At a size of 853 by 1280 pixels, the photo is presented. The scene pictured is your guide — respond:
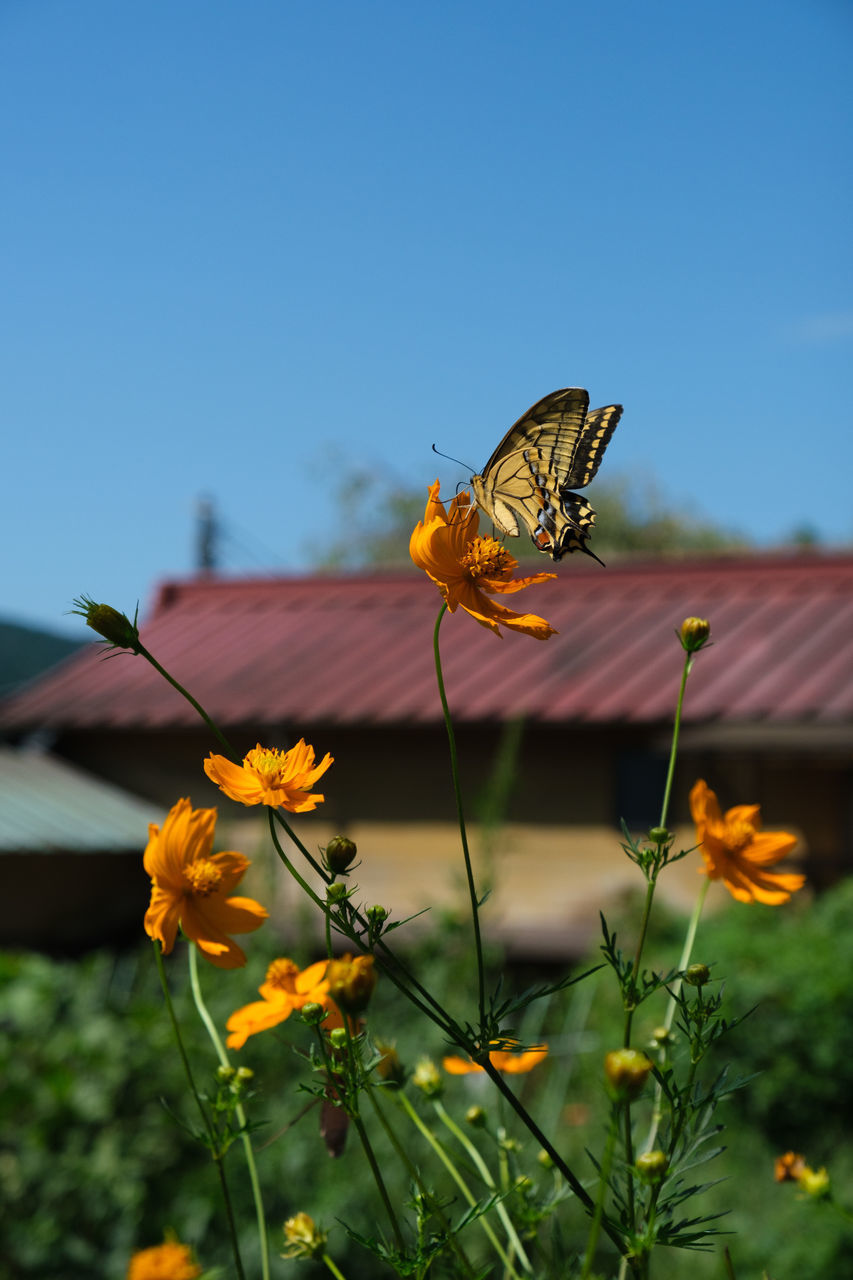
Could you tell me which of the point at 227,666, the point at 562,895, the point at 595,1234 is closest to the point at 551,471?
the point at 595,1234

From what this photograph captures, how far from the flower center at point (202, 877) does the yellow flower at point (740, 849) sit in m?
0.33

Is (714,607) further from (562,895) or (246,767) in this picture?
(246,767)

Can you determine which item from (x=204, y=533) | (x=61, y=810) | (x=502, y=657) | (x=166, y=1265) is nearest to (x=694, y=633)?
(x=166, y=1265)

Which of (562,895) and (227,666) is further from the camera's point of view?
(227,666)

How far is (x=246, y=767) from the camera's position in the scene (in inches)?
28.5

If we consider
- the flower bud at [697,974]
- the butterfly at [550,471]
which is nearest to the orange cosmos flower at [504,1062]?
the flower bud at [697,974]

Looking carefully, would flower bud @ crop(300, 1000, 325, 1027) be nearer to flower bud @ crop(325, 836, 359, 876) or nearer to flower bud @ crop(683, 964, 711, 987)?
flower bud @ crop(325, 836, 359, 876)

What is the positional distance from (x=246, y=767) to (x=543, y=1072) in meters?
5.01

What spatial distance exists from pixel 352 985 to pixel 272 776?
15 centimetres

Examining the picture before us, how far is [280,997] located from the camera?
81 centimetres

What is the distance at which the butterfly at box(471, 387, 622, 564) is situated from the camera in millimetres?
1080

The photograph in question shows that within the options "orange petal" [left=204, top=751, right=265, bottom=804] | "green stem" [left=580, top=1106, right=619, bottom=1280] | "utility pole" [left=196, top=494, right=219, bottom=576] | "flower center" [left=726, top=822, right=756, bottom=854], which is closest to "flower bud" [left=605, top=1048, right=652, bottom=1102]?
"green stem" [left=580, top=1106, right=619, bottom=1280]

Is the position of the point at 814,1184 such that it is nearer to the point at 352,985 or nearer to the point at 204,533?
the point at 352,985

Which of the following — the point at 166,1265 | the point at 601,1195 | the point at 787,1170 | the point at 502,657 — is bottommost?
the point at 166,1265
